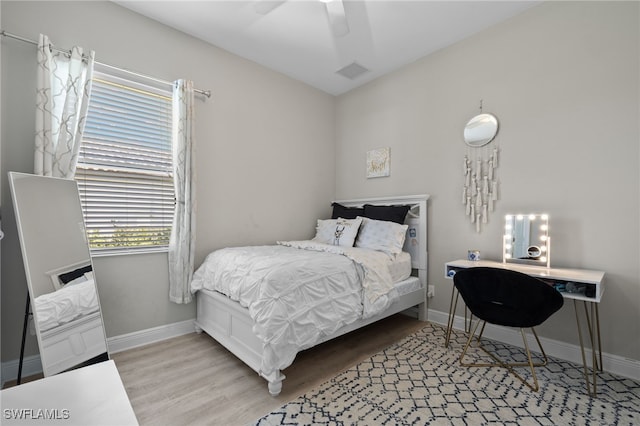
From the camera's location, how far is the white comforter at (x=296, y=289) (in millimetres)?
1815

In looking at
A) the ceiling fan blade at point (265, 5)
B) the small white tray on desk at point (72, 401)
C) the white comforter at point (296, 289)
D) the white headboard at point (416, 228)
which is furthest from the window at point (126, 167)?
the white headboard at point (416, 228)

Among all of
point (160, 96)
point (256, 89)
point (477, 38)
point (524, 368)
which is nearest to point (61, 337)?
point (160, 96)

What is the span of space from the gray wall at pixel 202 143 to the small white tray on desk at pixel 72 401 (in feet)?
6.74

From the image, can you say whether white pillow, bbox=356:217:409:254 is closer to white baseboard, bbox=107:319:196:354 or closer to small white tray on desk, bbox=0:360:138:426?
white baseboard, bbox=107:319:196:354

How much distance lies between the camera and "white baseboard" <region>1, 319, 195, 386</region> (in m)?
1.97

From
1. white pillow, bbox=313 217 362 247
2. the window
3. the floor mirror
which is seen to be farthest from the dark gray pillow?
the floor mirror

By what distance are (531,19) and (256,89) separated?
2737 millimetres

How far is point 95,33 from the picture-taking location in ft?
7.63

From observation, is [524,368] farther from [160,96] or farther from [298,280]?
[160,96]

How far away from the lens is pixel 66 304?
6.05 ft

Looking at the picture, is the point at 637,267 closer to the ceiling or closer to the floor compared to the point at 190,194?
closer to the floor

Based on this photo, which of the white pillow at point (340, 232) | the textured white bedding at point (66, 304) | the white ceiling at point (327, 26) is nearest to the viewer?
the textured white bedding at point (66, 304)

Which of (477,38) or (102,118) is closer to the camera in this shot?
(102,118)

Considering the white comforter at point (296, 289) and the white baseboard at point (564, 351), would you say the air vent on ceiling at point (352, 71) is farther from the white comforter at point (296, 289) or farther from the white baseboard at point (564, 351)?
the white baseboard at point (564, 351)
